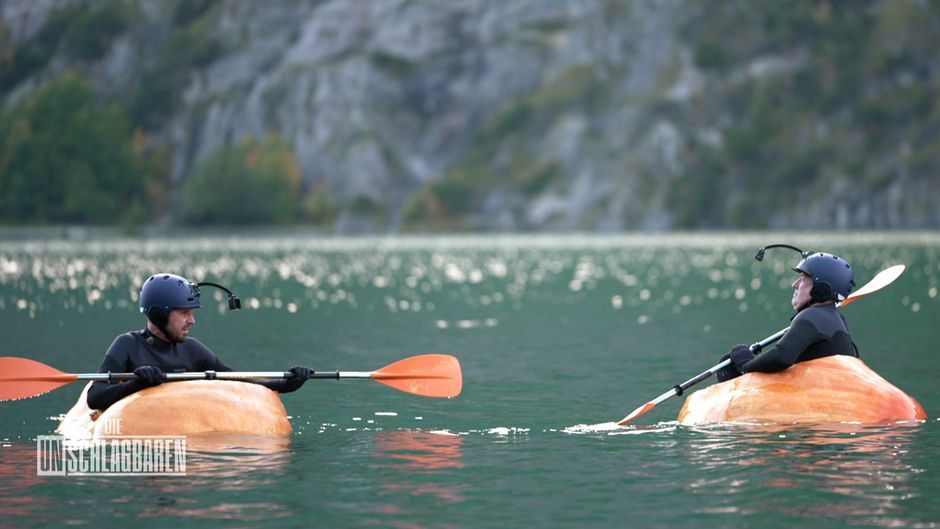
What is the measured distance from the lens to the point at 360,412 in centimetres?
2411

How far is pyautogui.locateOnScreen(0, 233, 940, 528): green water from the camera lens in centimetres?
1509

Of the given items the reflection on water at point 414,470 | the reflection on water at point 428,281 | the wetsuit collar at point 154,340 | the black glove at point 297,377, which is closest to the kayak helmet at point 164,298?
the wetsuit collar at point 154,340

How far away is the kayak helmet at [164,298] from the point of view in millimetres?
19141

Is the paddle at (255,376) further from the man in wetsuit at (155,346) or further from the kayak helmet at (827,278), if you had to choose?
the kayak helmet at (827,278)

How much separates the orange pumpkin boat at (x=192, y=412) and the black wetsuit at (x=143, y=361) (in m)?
0.16

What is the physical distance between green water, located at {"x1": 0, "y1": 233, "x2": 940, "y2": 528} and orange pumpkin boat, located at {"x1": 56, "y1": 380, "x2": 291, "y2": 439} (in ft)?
1.37

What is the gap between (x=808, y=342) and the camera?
786 inches

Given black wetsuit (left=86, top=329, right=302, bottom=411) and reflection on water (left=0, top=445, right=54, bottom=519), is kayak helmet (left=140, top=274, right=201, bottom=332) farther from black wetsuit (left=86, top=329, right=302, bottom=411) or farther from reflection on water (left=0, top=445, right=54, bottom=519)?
reflection on water (left=0, top=445, right=54, bottom=519)

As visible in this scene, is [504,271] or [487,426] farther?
[504,271]

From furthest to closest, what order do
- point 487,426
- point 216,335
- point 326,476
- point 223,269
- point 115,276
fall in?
point 223,269, point 115,276, point 216,335, point 487,426, point 326,476

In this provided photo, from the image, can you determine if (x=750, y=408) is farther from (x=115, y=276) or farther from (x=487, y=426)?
(x=115, y=276)

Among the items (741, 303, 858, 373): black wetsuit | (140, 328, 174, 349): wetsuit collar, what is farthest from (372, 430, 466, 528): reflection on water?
(741, 303, 858, 373): black wetsuit

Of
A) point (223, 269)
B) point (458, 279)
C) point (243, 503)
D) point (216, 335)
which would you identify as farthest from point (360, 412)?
point (223, 269)

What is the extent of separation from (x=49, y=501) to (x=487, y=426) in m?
7.77
